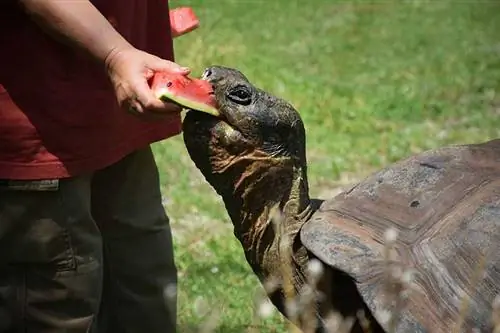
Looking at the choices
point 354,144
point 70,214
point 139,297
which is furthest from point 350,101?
point 70,214

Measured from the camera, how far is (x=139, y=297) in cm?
283

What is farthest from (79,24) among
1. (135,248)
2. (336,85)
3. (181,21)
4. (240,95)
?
(336,85)

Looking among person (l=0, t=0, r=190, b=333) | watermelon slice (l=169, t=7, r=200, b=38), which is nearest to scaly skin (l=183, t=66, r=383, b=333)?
person (l=0, t=0, r=190, b=333)

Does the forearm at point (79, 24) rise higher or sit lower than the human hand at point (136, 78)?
higher

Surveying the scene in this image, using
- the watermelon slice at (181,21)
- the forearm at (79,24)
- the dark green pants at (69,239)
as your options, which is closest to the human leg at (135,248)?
the dark green pants at (69,239)

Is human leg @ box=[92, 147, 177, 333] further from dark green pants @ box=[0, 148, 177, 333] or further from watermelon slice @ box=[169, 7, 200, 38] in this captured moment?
watermelon slice @ box=[169, 7, 200, 38]

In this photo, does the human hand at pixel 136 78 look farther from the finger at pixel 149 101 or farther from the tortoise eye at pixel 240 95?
the tortoise eye at pixel 240 95

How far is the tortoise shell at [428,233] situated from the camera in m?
2.15

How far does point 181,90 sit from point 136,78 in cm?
9

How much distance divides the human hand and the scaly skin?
0.89 ft

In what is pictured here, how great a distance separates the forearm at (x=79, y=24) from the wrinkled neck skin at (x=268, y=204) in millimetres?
439

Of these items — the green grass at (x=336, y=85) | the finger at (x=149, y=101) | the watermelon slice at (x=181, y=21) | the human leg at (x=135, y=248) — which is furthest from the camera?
the green grass at (x=336, y=85)

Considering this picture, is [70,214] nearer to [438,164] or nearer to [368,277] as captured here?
[368,277]

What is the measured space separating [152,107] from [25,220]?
46 centimetres
